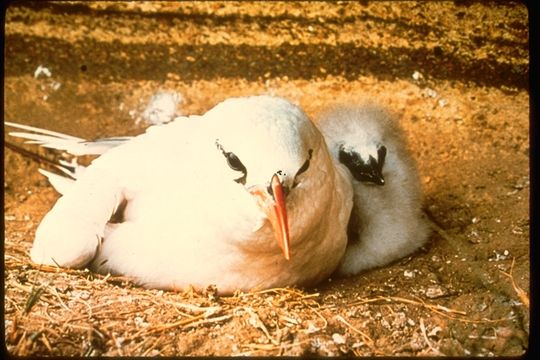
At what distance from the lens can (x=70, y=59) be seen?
220cm

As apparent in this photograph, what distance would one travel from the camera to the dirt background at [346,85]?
5.63 ft

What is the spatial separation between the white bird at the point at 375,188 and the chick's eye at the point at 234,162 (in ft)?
1.69

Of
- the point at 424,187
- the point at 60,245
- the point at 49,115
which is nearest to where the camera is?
the point at 60,245

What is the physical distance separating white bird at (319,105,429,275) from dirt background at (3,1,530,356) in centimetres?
6

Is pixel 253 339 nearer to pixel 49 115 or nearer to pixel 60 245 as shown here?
pixel 60 245

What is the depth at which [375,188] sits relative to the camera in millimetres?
1870

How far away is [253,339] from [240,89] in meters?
0.96

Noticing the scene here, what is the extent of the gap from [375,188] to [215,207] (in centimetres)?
57

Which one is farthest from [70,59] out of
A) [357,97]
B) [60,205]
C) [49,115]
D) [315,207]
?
[315,207]

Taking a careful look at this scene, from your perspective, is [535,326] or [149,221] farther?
[149,221]

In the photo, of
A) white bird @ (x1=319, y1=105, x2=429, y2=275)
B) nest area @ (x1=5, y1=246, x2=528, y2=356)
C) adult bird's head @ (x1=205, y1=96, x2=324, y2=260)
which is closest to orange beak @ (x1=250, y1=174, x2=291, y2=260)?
adult bird's head @ (x1=205, y1=96, x2=324, y2=260)

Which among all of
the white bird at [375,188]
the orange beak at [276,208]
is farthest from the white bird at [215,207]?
the white bird at [375,188]

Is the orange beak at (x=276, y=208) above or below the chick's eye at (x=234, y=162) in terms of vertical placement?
below

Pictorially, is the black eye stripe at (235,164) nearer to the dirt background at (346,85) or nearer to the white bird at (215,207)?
the white bird at (215,207)
